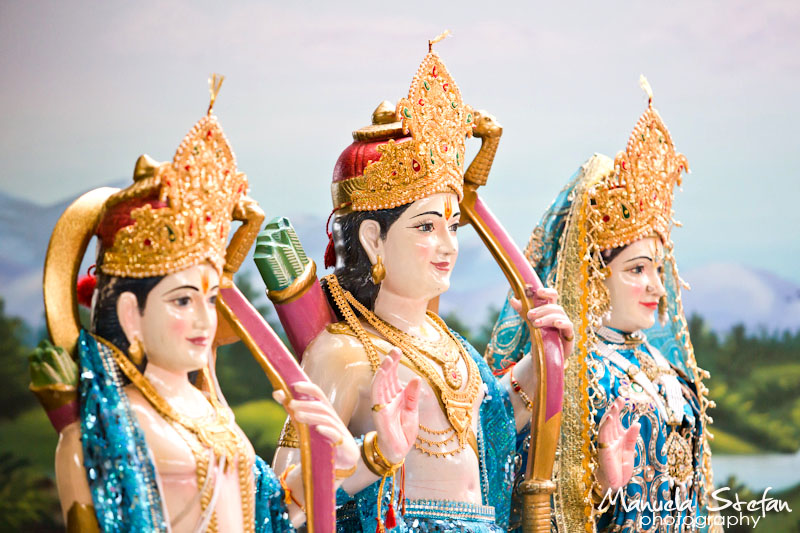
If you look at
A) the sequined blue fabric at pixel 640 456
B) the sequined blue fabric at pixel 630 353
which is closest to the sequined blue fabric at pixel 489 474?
the sequined blue fabric at pixel 630 353

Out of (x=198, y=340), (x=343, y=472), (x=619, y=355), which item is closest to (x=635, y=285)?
(x=619, y=355)

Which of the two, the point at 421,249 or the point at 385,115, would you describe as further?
the point at 385,115

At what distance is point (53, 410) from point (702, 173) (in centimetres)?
505

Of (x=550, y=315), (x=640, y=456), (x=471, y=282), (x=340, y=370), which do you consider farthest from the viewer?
(x=471, y=282)

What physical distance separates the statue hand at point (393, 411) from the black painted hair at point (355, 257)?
0.48 metres

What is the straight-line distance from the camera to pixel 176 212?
2502 mm

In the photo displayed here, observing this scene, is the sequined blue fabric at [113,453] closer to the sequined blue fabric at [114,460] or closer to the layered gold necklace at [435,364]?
the sequined blue fabric at [114,460]

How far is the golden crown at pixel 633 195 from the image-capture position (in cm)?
392

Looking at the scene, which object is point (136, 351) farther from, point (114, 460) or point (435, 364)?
point (435, 364)

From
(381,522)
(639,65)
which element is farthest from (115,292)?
(639,65)

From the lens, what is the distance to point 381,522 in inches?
118

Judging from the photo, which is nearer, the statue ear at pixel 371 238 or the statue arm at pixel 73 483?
the statue arm at pixel 73 483

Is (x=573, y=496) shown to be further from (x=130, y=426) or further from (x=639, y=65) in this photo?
(x=639, y=65)

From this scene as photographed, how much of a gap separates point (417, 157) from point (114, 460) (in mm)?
1236
